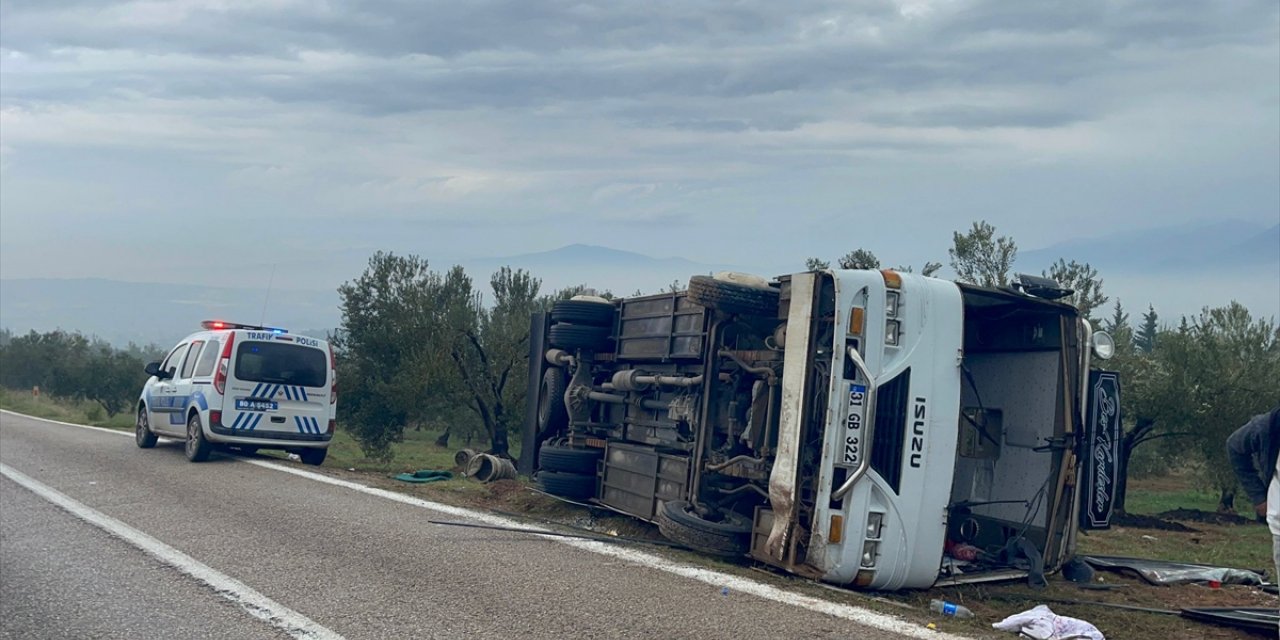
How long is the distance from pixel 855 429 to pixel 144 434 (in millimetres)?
12986

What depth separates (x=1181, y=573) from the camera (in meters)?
8.13

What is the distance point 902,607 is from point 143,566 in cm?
504

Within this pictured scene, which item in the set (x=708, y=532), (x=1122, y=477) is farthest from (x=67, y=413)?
(x=1122, y=477)

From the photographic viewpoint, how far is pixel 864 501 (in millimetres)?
6672

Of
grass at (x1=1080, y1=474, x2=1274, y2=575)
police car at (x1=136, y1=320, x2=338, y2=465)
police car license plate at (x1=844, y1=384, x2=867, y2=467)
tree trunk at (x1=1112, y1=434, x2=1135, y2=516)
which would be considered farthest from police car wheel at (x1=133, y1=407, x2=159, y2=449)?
tree trunk at (x1=1112, y1=434, x2=1135, y2=516)

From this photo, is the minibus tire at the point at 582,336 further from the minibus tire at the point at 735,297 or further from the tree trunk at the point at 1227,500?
the tree trunk at the point at 1227,500

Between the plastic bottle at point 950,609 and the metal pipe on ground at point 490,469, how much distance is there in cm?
728

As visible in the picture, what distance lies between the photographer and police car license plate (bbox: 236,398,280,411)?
1366 cm

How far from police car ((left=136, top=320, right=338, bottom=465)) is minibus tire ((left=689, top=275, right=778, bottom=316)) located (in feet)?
25.6

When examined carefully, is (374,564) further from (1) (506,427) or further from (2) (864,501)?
(1) (506,427)

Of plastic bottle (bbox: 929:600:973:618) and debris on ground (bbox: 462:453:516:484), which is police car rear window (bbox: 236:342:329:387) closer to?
debris on ground (bbox: 462:453:516:484)

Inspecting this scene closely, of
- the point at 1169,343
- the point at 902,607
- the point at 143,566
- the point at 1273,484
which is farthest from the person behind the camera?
the point at 1169,343

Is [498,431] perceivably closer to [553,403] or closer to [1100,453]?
[553,403]

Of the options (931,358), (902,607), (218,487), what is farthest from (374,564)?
(218,487)
